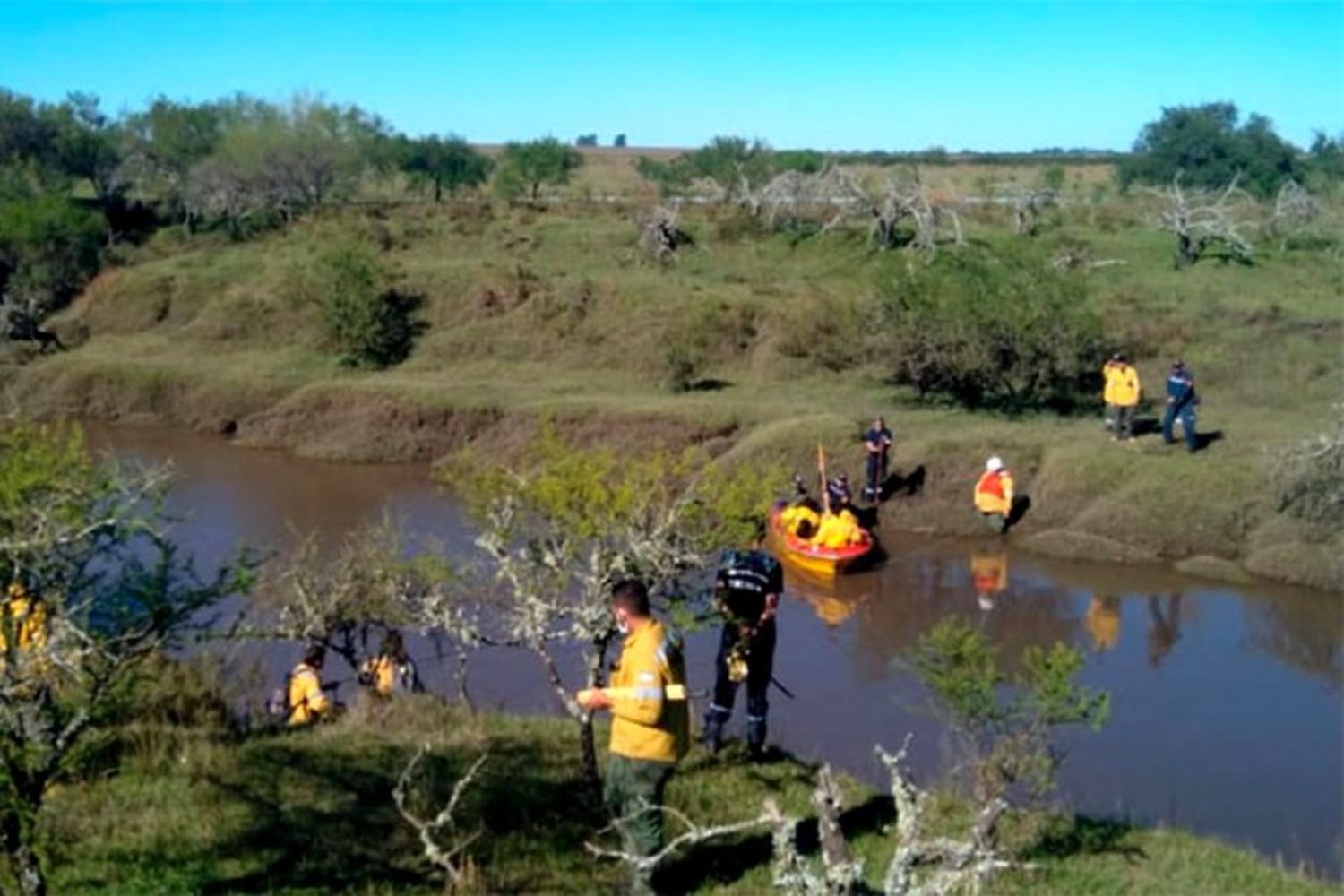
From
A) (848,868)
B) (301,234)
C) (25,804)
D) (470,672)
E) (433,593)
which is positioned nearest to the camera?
(848,868)

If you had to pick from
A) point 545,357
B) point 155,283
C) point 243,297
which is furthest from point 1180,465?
point 155,283

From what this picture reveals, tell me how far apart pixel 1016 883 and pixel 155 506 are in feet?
18.0

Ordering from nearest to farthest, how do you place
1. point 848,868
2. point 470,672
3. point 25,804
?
point 848,868 → point 25,804 → point 470,672

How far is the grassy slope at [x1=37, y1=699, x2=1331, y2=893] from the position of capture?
904 cm

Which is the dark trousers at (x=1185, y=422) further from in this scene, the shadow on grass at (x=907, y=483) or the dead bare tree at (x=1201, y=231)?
the dead bare tree at (x=1201, y=231)

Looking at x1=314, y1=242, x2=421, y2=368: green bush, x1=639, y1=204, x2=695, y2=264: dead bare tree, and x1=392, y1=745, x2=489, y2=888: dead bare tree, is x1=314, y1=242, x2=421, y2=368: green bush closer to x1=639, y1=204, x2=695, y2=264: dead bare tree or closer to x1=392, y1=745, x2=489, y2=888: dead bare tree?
x1=639, y1=204, x2=695, y2=264: dead bare tree

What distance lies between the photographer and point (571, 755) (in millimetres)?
11438

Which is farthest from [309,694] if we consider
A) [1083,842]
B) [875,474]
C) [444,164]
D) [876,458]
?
[444,164]

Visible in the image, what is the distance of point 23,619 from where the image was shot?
7531 mm

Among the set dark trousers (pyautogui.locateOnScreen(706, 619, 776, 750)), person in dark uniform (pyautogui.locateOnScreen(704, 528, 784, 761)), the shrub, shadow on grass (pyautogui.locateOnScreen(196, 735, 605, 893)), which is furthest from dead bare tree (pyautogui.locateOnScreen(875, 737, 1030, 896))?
the shrub

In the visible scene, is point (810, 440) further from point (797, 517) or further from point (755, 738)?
point (755, 738)

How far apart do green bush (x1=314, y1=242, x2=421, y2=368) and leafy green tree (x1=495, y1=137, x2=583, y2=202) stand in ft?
75.1

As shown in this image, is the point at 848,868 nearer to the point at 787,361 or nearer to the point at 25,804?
the point at 25,804

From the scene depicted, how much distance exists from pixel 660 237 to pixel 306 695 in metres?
28.5
